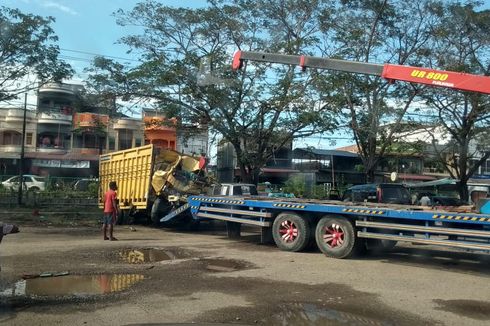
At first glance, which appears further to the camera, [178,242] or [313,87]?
[313,87]

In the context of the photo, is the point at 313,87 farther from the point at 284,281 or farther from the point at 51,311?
the point at 51,311

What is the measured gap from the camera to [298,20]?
24.5 metres

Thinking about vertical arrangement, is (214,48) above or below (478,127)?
above

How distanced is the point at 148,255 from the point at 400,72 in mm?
6994

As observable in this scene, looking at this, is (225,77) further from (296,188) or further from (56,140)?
(56,140)

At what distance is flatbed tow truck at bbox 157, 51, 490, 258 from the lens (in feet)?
34.3

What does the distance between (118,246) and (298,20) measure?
49.6 feet

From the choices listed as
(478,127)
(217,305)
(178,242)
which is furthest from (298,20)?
(217,305)

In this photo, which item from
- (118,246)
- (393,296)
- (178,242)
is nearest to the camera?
(393,296)

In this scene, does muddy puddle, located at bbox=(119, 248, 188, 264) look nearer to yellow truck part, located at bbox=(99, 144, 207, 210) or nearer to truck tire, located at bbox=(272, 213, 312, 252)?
truck tire, located at bbox=(272, 213, 312, 252)

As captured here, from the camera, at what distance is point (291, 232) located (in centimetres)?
1335

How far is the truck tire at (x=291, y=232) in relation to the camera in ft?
42.5

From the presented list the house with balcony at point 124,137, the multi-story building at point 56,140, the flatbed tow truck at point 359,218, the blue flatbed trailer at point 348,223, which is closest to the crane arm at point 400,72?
the flatbed tow truck at point 359,218

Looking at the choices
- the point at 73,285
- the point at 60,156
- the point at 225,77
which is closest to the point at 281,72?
the point at 225,77
